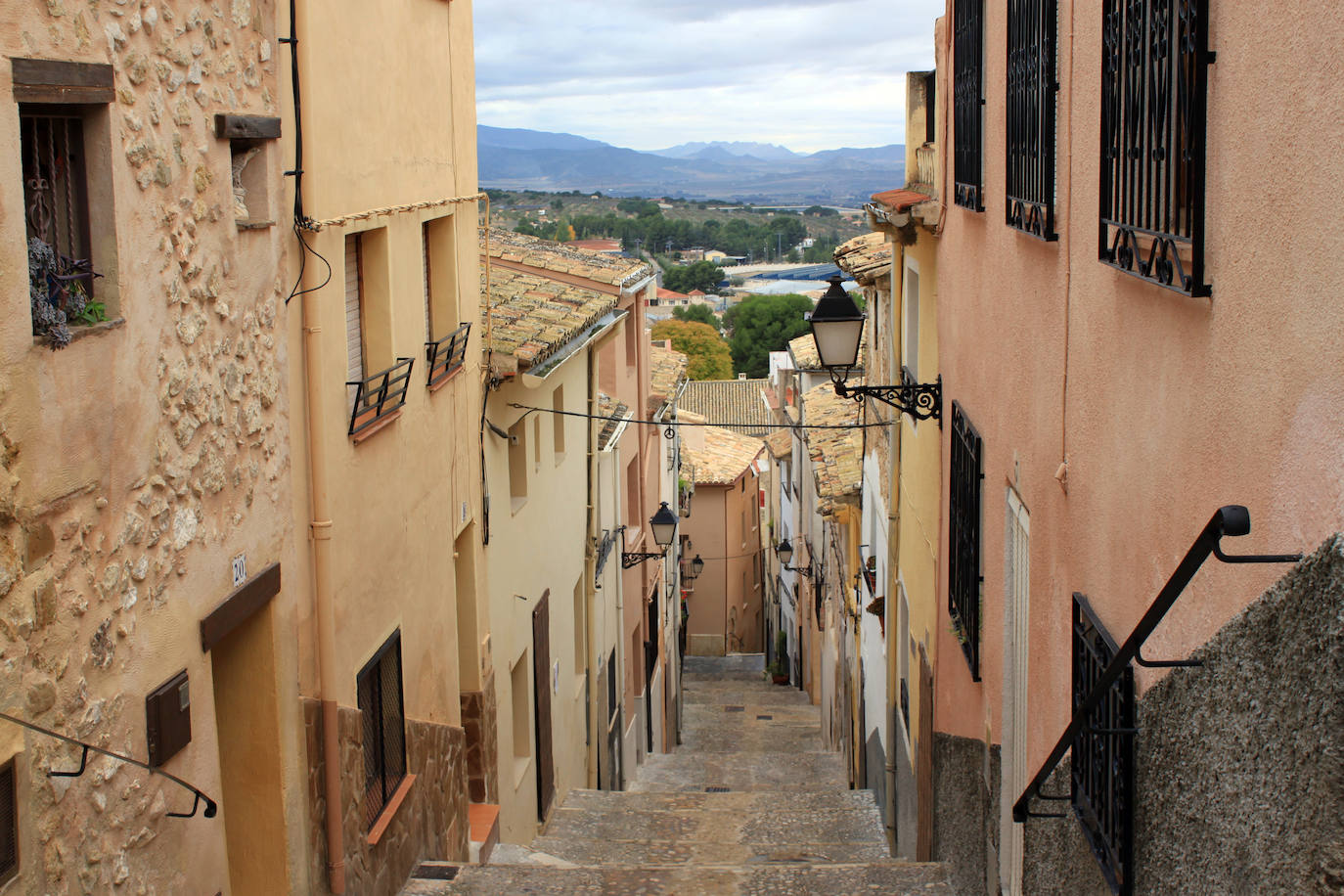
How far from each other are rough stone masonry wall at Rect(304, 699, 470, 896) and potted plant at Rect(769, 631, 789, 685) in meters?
26.1

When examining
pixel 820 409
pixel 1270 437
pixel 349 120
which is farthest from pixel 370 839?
pixel 820 409

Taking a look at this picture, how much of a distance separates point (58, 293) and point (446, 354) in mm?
5400

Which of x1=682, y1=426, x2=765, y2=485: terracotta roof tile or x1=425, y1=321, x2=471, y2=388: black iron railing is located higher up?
x1=425, y1=321, x2=471, y2=388: black iron railing

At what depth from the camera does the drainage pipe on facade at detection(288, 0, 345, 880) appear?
6.55 meters

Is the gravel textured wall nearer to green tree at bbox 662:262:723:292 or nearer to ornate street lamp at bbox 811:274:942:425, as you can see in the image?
ornate street lamp at bbox 811:274:942:425

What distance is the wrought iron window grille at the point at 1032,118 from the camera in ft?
17.9

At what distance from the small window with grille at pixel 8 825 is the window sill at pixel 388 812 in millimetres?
3740

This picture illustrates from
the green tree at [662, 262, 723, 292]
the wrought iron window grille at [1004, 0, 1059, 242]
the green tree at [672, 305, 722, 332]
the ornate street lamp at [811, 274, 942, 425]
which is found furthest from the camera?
the green tree at [662, 262, 723, 292]

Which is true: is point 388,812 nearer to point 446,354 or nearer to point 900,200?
point 446,354

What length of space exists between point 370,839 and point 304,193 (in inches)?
145

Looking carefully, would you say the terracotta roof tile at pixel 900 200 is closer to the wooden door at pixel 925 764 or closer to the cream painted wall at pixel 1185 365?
the cream painted wall at pixel 1185 365

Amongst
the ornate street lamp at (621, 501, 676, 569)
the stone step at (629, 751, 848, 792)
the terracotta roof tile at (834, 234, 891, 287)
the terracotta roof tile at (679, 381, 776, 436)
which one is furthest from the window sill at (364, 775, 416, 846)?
the terracotta roof tile at (679, 381, 776, 436)

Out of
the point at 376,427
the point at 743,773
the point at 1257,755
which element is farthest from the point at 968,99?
the point at 743,773

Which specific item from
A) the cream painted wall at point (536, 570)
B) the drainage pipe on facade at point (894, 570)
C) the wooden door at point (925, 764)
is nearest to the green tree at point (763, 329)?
the cream painted wall at point (536, 570)
